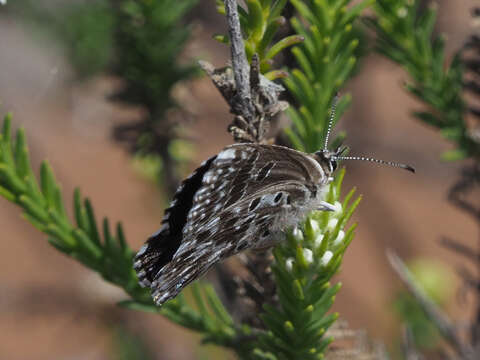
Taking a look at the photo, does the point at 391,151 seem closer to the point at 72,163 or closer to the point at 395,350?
the point at 395,350

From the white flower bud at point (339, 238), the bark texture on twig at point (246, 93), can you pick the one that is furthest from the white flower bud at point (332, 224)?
the bark texture on twig at point (246, 93)

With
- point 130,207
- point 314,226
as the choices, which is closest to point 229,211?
point 314,226

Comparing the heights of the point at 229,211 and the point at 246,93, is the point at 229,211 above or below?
below

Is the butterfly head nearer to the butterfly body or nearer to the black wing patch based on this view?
the butterfly body

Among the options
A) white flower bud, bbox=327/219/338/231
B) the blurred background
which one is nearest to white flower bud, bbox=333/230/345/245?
white flower bud, bbox=327/219/338/231

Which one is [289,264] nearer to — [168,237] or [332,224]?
[332,224]

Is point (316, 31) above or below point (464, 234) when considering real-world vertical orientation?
above

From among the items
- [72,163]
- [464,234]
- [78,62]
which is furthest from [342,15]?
[72,163]
